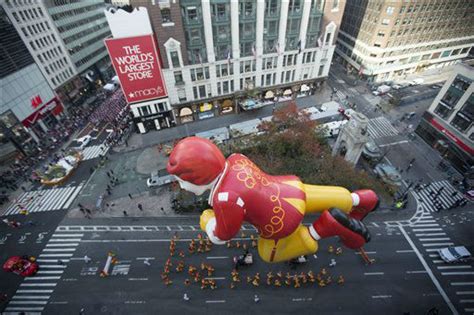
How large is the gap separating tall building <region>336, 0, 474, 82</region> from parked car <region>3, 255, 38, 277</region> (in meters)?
73.2

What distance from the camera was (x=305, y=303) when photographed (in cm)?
2230

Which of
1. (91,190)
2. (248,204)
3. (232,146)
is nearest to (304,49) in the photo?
(232,146)

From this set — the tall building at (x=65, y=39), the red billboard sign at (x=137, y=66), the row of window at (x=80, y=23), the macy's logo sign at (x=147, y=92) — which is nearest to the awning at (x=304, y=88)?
the red billboard sign at (x=137, y=66)

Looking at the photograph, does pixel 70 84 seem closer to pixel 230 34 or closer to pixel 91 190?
pixel 91 190

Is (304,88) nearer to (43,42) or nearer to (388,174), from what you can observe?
(388,174)

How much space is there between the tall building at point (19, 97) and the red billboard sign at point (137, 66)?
19.9 meters

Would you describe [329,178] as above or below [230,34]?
below

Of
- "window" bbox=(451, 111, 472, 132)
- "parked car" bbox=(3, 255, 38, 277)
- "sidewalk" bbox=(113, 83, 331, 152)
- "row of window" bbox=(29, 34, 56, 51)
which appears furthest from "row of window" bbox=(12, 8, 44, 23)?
"window" bbox=(451, 111, 472, 132)

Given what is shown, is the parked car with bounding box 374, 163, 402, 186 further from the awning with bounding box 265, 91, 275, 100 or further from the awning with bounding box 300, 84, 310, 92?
the awning with bounding box 265, 91, 275, 100

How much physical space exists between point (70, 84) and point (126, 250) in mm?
46335

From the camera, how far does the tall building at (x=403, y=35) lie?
48812 mm

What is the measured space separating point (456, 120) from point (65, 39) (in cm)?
7849

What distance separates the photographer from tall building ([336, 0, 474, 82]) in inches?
1922

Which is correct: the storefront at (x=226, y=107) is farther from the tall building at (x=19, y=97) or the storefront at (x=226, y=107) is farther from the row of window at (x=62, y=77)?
the row of window at (x=62, y=77)
